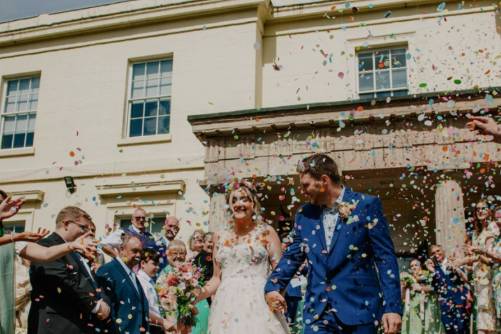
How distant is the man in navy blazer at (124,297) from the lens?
575 cm

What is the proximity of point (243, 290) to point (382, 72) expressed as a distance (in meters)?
11.6

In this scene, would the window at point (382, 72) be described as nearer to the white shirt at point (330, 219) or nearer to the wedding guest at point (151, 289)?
the wedding guest at point (151, 289)

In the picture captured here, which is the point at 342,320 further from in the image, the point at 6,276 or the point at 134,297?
the point at 6,276

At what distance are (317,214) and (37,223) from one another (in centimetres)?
1448

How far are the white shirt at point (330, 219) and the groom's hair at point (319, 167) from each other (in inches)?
6.8

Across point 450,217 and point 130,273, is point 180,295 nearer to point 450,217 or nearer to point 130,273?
point 130,273

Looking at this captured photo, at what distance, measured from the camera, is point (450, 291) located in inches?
407

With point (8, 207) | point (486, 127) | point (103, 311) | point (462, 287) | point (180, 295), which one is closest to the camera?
point (486, 127)

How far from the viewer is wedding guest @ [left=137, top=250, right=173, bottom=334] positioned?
6.61 meters

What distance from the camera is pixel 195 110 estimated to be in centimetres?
1669

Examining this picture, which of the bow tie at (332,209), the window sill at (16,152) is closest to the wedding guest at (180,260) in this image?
the bow tie at (332,209)

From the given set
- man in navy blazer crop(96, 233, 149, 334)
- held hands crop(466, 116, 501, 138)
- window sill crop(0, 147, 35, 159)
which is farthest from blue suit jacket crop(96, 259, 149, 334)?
window sill crop(0, 147, 35, 159)

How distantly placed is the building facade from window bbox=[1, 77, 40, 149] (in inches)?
1.8

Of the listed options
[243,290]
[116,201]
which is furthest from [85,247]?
[116,201]
